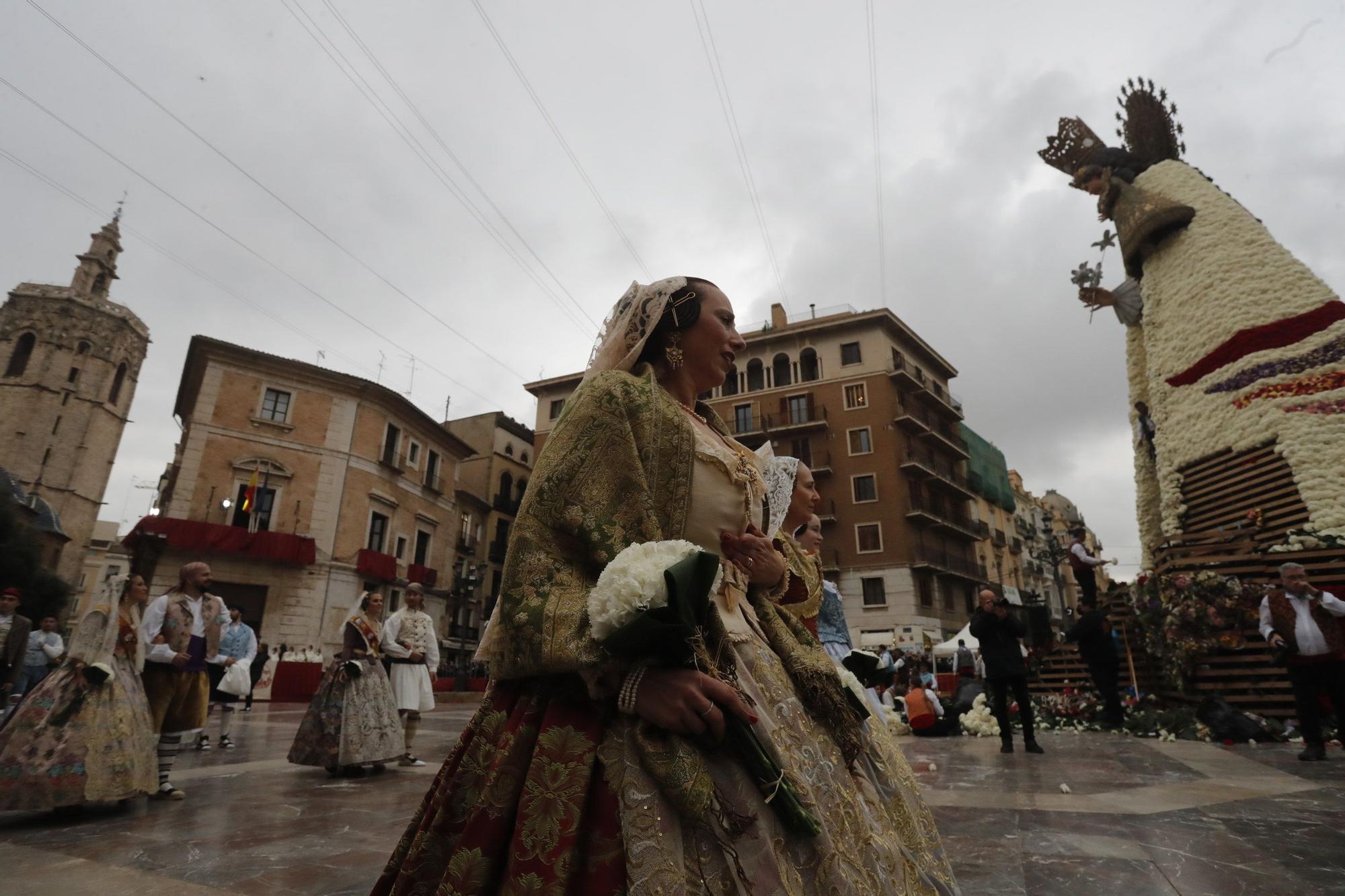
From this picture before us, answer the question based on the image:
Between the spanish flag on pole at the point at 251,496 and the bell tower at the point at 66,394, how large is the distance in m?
27.7

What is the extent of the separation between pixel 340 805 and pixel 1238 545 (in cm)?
984

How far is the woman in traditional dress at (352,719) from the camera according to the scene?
5762 mm

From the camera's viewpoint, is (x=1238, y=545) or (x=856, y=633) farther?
(x=856, y=633)

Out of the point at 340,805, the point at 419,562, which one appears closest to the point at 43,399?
the point at 419,562

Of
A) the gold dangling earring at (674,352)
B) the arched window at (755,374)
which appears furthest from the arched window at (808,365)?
the gold dangling earring at (674,352)

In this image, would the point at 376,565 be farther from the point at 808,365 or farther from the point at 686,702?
the point at 686,702

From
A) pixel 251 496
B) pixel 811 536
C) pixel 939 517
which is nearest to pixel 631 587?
pixel 811 536

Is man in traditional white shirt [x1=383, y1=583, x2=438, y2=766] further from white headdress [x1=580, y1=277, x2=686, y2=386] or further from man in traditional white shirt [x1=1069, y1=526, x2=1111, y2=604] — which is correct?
man in traditional white shirt [x1=1069, y1=526, x2=1111, y2=604]

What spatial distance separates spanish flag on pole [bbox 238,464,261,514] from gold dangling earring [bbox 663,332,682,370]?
79.4ft

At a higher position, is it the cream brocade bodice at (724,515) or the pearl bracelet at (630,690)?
the cream brocade bodice at (724,515)

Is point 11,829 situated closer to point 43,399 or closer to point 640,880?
point 640,880

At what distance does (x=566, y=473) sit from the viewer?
1422 mm

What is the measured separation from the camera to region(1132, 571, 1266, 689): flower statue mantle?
775 centimetres

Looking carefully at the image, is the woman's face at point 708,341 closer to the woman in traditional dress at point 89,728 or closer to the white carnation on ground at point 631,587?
the white carnation on ground at point 631,587
